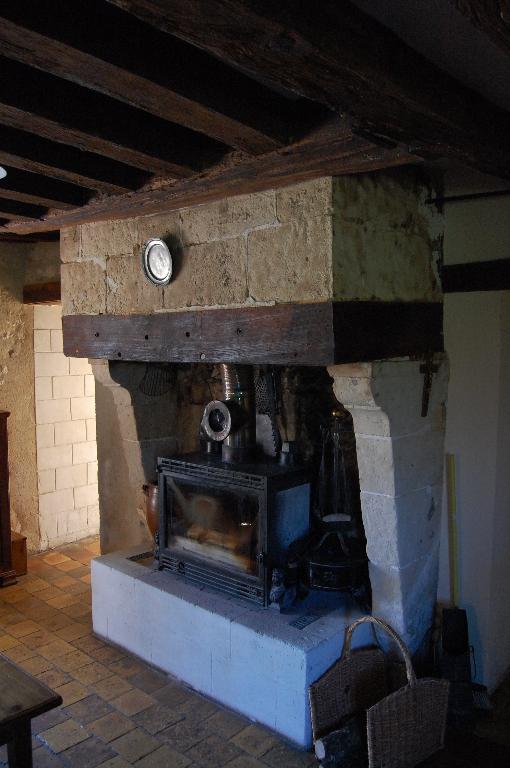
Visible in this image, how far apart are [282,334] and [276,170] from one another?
67cm

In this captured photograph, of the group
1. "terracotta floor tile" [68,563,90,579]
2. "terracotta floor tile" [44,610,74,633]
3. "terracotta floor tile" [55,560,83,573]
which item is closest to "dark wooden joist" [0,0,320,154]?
"terracotta floor tile" [44,610,74,633]

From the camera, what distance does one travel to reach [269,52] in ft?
4.72

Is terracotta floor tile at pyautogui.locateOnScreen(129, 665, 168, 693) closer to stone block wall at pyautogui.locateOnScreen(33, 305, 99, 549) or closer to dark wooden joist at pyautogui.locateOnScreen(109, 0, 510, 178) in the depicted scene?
stone block wall at pyautogui.locateOnScreen(33, 305, 99, 549)

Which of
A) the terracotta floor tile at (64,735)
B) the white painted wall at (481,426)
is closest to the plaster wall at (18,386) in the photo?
the terracotta floor tile at (64,735)

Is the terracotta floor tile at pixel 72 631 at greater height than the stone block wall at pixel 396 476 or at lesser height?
lesser

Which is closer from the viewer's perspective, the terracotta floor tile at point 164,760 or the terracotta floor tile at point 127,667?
the terracotta floor tile at point 164,760

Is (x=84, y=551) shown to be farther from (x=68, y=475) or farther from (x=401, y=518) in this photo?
(x=401, y=518)

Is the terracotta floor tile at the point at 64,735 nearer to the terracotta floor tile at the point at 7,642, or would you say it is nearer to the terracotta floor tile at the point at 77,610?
the terracotta floor tile at the point at 7,642

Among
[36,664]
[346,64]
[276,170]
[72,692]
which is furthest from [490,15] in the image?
[36,664]

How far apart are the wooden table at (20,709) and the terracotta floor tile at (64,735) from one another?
0.56 meters

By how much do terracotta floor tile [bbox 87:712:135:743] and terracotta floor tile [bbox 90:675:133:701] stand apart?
17cm

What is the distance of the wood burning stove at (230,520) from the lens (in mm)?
3244

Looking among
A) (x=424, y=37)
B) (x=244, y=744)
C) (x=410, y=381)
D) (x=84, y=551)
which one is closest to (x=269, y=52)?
(x=424, y=37)

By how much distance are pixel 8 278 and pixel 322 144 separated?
3.76 m
